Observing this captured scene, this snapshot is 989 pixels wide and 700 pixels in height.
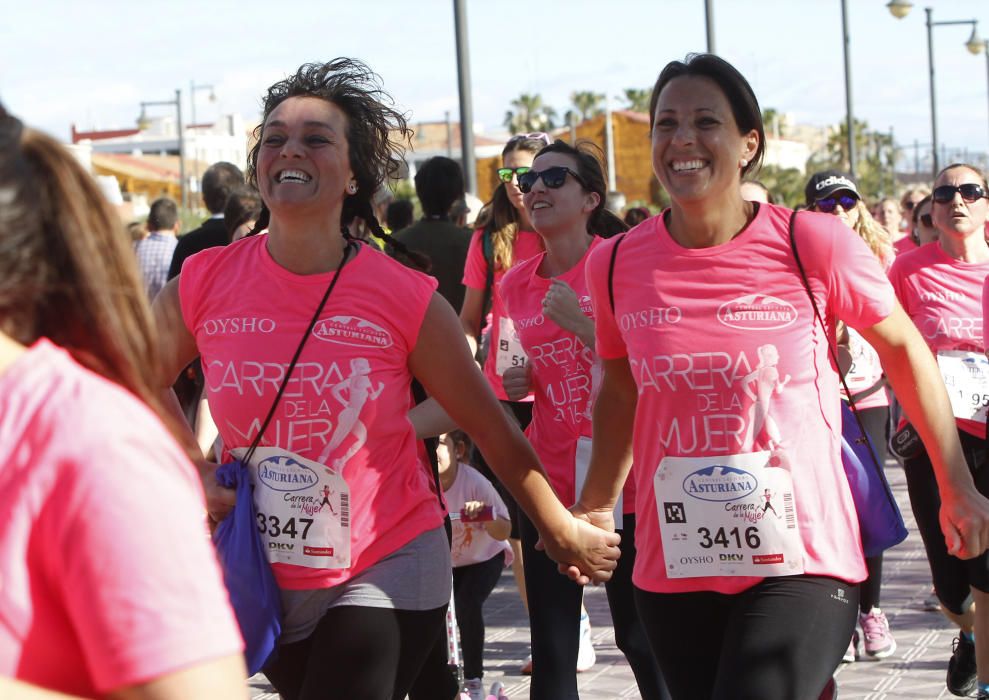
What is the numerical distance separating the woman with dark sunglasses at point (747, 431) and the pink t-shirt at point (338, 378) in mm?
572

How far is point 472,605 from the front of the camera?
258 inches

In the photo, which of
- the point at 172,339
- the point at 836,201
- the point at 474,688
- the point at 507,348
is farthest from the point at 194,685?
the point at 836,201

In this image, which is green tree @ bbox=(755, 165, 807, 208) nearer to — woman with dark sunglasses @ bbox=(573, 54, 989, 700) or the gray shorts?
woman with dark sunglasses @ bbox=(573, 54, 989, 700)

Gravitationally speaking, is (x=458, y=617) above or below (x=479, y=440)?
below

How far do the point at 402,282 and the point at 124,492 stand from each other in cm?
231

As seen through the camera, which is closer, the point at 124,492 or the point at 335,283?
the point at 124,492

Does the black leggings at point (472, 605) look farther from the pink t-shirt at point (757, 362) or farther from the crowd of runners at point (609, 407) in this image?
the pink t-shirt at point (757, 362)

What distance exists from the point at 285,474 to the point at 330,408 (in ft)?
0.64

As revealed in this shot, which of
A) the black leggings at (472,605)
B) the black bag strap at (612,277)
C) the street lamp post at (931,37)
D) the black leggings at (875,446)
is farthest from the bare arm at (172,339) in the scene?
the street lamp post at (931,37)

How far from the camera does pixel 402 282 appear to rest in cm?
381

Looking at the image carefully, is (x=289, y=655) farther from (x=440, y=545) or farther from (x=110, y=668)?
(x=110, y=668)

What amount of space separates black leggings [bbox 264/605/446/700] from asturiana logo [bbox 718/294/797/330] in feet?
3.39

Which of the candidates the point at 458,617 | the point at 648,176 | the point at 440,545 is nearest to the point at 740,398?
the point at 440,545

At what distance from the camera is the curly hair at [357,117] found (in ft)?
13.4
